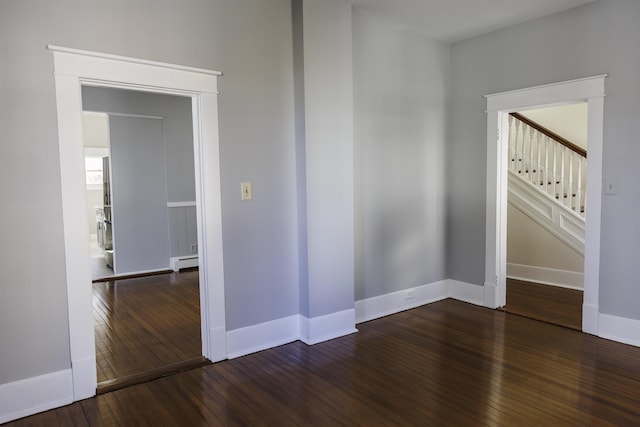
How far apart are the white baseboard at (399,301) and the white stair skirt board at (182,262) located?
3533 mm

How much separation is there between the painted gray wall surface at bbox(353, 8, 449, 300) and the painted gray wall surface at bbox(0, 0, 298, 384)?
0.82 m

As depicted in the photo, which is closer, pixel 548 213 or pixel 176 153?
pixel 548 213

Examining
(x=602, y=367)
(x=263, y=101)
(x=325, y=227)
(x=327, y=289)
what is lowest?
(x=602, y=367)

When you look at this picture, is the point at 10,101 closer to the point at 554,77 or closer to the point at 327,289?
the point at 327,289

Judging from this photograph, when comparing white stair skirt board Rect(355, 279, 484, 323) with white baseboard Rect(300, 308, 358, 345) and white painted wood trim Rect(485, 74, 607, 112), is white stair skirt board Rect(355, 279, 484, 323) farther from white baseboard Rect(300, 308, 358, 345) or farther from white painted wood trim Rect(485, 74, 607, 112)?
white painted wood trim Rect(485, 74, 607, 112)

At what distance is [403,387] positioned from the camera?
2682mm

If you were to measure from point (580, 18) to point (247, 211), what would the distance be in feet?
10.8

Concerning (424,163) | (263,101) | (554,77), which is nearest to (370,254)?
(424,163)

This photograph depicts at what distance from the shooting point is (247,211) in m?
3.22

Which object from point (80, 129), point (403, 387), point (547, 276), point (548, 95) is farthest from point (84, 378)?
point (547, 276)

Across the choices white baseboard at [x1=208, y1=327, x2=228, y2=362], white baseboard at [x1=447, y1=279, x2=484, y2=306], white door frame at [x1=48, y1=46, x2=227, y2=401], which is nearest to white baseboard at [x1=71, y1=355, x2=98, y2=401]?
white door frame at [x1=48, y1=46, x2=227, y2=401]

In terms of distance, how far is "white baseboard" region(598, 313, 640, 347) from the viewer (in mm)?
3322

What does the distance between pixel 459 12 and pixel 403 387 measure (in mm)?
3182

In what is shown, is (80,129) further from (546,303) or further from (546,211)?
(546,211)
